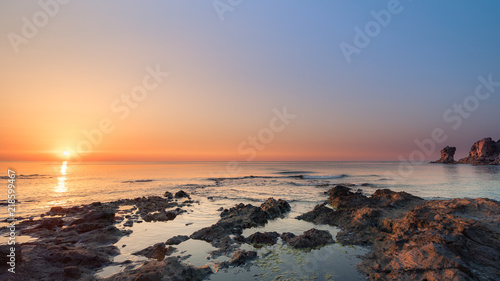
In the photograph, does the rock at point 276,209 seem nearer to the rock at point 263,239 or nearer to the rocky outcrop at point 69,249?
the rock at point 263,239

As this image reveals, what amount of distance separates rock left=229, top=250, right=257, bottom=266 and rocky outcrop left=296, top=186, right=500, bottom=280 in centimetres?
501

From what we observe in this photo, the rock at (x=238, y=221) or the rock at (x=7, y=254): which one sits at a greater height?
the rock at (x=7, y=254)

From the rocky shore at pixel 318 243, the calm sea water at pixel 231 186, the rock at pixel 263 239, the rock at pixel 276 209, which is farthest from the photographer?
the calm sea water at pixel 231 186

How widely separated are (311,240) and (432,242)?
18.5 ft

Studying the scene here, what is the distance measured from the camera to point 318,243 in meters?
12.8

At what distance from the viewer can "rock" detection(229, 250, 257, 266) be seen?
34.1 feet

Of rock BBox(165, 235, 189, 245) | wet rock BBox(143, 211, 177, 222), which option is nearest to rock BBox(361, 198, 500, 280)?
rock BBox(165, 235, 189, 245)

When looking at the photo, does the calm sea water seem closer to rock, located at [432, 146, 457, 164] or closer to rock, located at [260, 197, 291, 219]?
rock, located at [260, 197, 291, 219]

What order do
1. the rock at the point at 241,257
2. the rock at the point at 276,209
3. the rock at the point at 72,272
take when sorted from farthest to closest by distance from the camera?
the rock at the point at 276,209
the rock at the point at 241,257
the rock at the point at 72,272

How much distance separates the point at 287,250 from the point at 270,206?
29.4ft

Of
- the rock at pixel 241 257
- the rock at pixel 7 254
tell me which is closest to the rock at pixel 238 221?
the rock at pixel 241 257

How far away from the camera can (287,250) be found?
39.3 ft

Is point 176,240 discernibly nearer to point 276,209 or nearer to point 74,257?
point 74,257

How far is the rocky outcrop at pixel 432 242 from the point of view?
27.0ft
